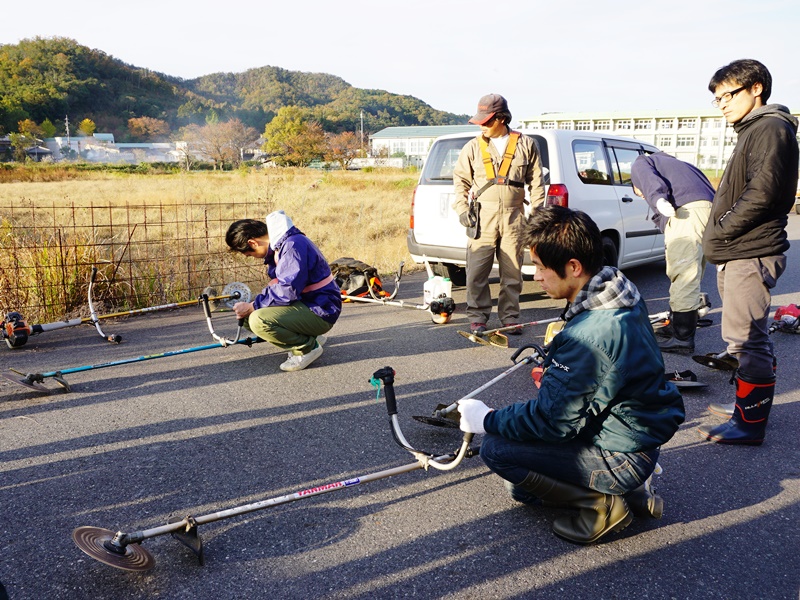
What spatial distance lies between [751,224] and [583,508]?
1960 millimetres

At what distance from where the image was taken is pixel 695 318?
5.26 meters

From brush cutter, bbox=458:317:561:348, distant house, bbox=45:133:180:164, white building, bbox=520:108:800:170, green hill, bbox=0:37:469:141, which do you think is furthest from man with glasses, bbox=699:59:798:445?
green hill, bbox=0:37:469:141

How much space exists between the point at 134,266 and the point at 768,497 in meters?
7.04

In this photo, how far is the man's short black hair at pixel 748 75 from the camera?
3.20 metres

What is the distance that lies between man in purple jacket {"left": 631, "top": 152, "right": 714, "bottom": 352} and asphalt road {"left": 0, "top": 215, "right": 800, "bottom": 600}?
1.71ft

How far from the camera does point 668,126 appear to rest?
242 ft

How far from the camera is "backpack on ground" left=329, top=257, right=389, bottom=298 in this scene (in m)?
7.24

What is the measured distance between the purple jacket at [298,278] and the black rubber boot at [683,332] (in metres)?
3.05

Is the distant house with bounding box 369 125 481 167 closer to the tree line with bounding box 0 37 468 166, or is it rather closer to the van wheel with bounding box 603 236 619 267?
the tree line with bounding box 0 37 468 166

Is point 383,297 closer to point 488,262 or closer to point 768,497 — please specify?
point 488,262

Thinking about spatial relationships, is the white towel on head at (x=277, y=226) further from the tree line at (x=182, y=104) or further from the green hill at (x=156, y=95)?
the green hill at (x=156, y=95)

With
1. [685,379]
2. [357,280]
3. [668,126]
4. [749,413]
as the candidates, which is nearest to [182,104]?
[668,126]

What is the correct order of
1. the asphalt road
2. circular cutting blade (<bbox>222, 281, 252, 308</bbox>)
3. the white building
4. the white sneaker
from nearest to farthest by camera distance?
the asphalt road
the white sneaker
circular cutting blade (<bbox>222, 281, 252, 308</bbox>)
the white building

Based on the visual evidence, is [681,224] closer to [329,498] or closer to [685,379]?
[685,379]
